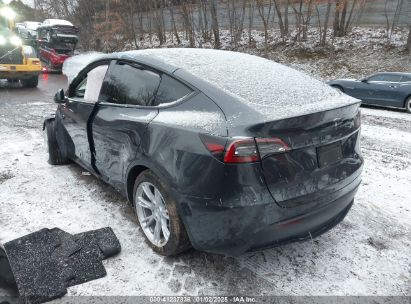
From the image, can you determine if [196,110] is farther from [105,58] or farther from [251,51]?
[251,51]

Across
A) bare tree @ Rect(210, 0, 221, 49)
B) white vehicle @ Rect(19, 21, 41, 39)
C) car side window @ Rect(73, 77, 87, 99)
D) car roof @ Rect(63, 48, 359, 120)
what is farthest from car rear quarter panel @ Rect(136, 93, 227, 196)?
bare tree @ Rect(210, 0, 221, 49)

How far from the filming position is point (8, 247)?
293 cm

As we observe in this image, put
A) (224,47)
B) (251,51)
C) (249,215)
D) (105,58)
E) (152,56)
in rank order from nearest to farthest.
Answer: (249,215), (152,56), (105,58), (251,51), (224,47)

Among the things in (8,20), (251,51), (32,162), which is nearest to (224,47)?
(251,51)

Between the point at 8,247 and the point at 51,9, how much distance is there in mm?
37674

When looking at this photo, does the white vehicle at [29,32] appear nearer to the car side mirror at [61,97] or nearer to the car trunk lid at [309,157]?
the car side mirror at [61,97]

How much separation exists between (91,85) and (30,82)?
387 inches

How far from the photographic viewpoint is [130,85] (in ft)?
10.4

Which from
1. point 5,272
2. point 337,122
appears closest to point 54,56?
point 5,272

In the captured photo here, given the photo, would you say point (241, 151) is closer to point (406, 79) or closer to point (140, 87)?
Answer: point (140, 87)

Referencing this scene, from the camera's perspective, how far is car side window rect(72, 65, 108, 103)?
143 inches

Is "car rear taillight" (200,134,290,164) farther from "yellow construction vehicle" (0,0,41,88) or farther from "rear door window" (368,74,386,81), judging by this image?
"yellow construction vehicle" (0,0,41,88)

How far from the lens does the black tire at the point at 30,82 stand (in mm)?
11983

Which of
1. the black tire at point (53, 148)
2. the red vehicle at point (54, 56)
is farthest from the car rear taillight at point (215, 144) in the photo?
the red vehicle at point (54, 56)
